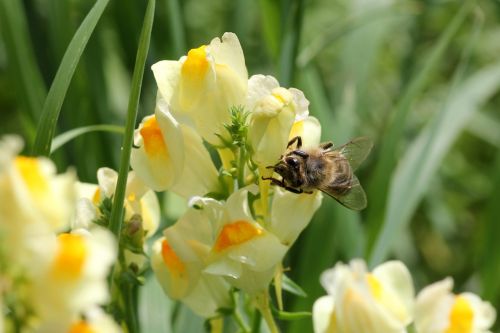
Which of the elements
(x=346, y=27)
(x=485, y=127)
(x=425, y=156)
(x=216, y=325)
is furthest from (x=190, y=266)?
(x=485, y=127)

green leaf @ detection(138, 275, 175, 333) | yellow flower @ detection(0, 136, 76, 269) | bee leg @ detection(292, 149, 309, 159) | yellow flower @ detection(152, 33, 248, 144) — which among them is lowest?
green leaf @ detection(138, 275, 175, 333)

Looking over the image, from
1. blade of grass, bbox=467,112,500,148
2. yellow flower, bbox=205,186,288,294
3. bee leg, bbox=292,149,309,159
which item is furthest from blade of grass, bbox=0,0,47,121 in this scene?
blade of grass, bbox=467,112,500,148

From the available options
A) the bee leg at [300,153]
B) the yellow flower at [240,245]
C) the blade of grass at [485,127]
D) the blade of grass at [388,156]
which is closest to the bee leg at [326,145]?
the bee leg at [300,153]

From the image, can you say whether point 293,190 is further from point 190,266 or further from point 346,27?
point 346,27

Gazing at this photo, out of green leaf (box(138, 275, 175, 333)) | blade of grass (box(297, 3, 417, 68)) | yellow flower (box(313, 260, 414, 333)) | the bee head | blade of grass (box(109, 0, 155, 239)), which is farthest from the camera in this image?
blade of grass (box(297, 3, 417, 68))

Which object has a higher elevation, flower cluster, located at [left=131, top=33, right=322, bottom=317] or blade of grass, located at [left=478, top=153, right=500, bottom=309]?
flower cluster, located at [left=131, top=33, right=322, bottom=317]

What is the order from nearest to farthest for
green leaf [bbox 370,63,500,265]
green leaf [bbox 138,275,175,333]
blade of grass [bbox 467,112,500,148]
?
green leaf [bbox 138,275,175,333] → green leaf [bbox 370,63,500,265] → blade of grass [bbox 467,112,500,148]

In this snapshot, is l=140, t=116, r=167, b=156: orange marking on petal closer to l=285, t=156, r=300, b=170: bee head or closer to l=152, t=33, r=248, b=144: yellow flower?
l=152, t=33, r=248, b=144: yellow flower

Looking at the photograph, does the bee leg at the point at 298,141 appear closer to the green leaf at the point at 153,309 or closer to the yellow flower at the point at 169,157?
the yellow flower at the point at 169,157
